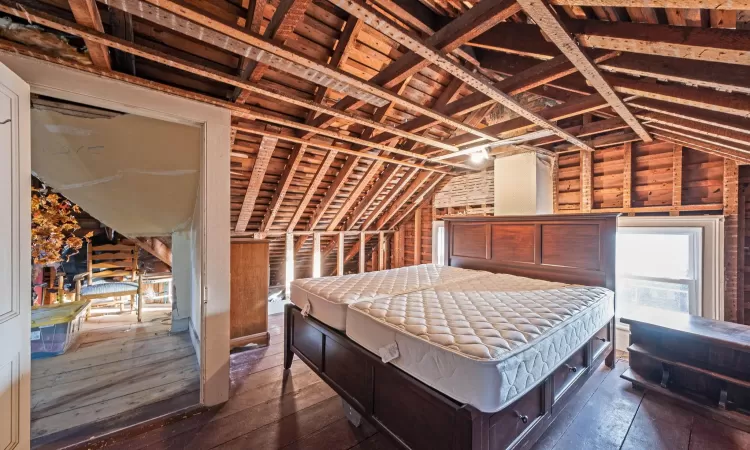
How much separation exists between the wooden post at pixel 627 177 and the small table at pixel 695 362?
1.51 m

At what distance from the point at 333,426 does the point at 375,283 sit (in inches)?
40.0

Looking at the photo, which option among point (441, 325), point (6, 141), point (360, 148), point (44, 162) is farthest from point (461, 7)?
point (44, 162)

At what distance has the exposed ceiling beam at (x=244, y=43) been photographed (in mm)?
1265

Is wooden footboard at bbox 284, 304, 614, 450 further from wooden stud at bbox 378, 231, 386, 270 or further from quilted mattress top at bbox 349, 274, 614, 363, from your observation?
wooden stud at bbox 378, 231, 386, 270

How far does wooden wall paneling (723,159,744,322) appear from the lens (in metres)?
2.83

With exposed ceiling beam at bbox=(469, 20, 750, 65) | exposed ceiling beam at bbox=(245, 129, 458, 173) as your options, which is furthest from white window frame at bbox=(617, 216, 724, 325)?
exposed ceiling beam at bbox=(245, 129, 458, 173)

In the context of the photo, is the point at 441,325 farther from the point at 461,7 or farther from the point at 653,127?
the point at 653,127

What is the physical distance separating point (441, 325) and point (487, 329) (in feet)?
0.69

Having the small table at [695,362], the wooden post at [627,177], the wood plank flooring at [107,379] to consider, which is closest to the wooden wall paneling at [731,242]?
the wooden post at [627,177]

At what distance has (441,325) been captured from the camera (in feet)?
4.66

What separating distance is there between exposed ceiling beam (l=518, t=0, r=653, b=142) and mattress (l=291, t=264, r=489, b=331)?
171 cm

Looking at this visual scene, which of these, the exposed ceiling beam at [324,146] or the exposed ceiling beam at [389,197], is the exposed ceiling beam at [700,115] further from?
the exposed ceiling beam at [389,197]

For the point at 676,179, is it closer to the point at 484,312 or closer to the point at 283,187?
the point at 484,312

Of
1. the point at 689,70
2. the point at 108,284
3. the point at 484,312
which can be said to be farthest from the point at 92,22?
the point at 108,284
